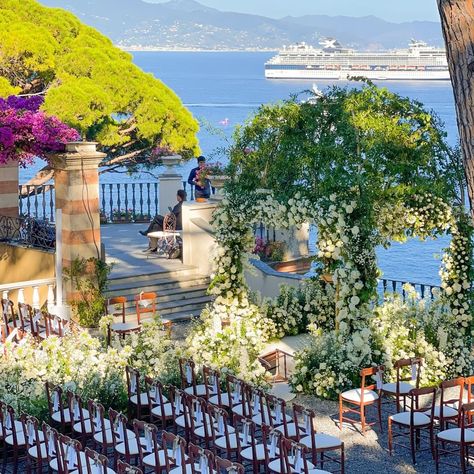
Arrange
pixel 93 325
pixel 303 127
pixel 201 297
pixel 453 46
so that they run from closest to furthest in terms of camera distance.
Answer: pixel 453 46 → pixel 303 127 → pixel 93 325 → pixel 201 297

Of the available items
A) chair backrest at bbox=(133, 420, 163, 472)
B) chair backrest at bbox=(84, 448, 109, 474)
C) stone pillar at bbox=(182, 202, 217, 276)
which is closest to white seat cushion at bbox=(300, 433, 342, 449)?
chair backrest at bbox=(133, 420, 163, 472)

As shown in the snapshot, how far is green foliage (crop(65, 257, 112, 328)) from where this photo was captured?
17.2m

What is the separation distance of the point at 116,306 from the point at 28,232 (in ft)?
7.67

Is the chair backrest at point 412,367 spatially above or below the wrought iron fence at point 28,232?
below

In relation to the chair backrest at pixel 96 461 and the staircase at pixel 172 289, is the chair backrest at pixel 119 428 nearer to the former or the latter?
the chair backrest at pixel 96 461

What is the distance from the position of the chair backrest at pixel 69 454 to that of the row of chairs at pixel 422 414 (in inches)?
144

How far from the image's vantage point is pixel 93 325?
1730 centimetres

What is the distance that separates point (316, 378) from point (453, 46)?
7488 millimetres

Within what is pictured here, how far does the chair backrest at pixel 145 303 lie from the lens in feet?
54.9

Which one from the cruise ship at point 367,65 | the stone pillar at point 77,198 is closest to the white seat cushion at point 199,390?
the stone pillar at point 77,198

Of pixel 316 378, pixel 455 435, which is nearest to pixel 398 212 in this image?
pixel 316 378

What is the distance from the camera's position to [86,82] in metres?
25.8

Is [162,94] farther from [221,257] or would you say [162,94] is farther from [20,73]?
[221,257]

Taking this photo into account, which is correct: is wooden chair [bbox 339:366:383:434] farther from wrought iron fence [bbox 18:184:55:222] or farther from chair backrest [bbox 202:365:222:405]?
wrought iron fence [bbox 18:184:55:222]
